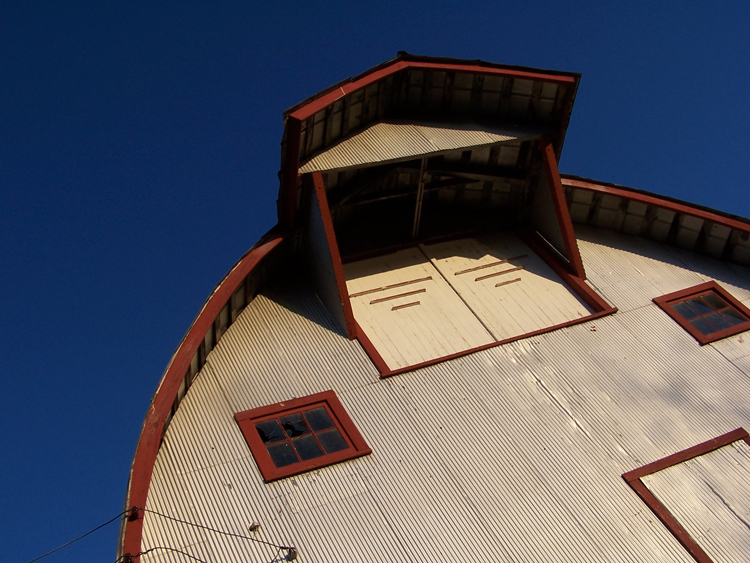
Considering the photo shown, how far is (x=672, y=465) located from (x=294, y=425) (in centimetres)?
897

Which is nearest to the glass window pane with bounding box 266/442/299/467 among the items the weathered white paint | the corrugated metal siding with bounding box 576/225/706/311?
the weathered white paint

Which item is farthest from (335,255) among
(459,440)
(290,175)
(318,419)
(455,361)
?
(459,440)

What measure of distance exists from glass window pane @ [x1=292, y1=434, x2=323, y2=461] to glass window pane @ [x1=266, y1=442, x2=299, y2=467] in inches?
6.4

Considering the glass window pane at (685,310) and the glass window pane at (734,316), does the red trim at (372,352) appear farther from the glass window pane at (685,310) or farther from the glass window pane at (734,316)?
the glass window pane at (734,316)

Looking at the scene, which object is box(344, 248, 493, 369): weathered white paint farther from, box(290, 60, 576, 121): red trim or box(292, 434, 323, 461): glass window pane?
box(290, 60, 576, 121): red trim

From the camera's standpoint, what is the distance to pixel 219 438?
20359 millimetres

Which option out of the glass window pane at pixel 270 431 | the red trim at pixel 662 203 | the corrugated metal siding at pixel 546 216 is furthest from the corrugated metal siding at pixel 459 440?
the red trim at pixel 662 203

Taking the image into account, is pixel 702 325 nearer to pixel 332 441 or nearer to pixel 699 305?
pixel 699 305

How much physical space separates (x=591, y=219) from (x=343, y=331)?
10.00 meters

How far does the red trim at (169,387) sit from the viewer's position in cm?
1791

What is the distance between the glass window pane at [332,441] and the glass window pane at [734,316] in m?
12.3

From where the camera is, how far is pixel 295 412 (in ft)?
69.7

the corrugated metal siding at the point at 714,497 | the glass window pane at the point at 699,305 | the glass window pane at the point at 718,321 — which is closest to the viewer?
the corrugated metal siding at the point at 714,497

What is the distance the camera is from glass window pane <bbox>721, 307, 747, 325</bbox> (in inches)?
1005
